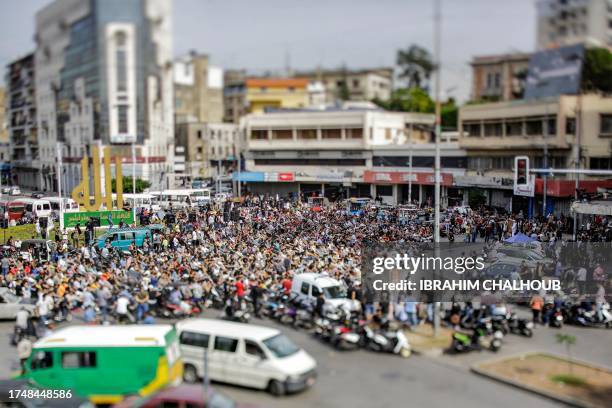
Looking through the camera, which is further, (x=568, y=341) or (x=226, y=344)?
(x=568, y=341)

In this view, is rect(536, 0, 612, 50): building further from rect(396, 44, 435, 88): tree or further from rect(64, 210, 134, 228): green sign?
rect(396, 44, 435, 88): tree

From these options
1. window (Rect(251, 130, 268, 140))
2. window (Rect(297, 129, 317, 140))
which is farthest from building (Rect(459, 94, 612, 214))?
window (Rect(251, 130, 268, 140))

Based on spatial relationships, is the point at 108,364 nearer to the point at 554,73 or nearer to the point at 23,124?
the point at 554,73

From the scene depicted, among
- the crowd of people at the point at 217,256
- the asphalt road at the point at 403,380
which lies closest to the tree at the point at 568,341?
the asphalt road at the point at 403,380

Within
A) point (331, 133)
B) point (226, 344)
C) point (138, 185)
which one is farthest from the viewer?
point (331, 133)

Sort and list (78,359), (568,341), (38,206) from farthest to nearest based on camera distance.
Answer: (38,206)
(568,341)
(78,359)

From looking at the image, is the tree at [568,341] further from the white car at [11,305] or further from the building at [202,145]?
the building at [202,145]

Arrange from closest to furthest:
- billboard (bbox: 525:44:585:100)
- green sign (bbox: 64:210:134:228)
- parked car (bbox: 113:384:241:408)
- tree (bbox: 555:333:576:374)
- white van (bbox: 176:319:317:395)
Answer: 1. parked car (bbox: 113:384:241:408)
2. white van (bbox: 176:319:317:395)
3. tree (bbox: 555:333:576:374)
4. green sign (bbox: 64:210:134:228)
5. billboard (bbox: 525:44:585:100)

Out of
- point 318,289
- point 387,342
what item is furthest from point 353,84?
point 387,342
